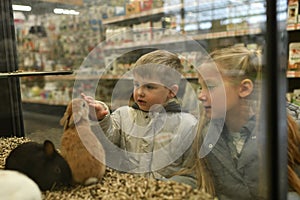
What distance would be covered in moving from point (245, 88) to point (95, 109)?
0.32m

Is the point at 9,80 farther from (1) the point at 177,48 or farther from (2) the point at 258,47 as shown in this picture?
(2) the point at 258,47

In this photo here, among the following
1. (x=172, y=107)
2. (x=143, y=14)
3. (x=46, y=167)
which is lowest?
(x=46, y=167)

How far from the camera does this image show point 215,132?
718 mm

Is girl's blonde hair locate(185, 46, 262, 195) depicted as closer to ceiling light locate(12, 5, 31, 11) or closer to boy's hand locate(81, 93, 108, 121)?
boy's hand locate(81, 93, 108, 121)

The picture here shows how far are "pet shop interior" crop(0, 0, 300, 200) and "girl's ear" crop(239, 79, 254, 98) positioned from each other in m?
0.07

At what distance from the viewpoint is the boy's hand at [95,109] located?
71 centimetres

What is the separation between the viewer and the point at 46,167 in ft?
2.21

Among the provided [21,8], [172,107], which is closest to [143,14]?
[172,107]

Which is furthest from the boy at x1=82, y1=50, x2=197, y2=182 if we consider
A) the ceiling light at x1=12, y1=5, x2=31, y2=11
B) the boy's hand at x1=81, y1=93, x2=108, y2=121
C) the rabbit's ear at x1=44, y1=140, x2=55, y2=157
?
the ceiling light at x1=12, y1=5, x2=31, y2=11

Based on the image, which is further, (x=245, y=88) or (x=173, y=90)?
(x=173, y=90)

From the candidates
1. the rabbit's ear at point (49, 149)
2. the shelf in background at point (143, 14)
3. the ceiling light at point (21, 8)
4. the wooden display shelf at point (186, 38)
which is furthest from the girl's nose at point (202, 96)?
the ceiling light at point (21, 8)

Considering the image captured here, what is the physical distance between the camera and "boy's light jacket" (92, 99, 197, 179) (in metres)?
0.72

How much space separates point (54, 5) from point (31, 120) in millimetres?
321

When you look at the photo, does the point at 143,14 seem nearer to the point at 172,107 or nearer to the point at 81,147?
the point at 172,107
